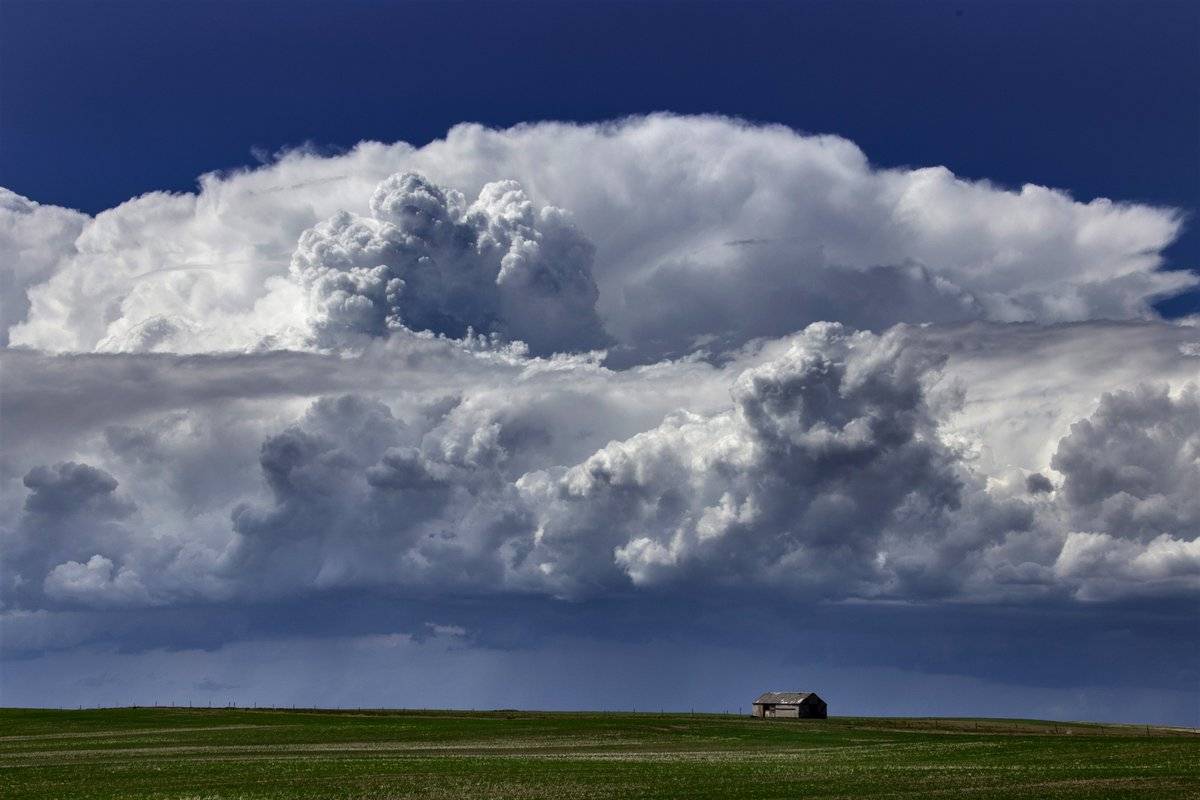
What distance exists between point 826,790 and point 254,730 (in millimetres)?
108498

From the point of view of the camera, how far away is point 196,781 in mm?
81875

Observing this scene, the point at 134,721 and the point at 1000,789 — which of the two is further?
the point at 134,721

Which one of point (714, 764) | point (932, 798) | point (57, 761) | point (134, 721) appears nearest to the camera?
point (932, 798)

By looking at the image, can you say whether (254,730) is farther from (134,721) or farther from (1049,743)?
(1049,743)

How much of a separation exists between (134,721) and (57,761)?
9168cm

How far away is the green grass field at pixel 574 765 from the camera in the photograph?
72.2 metres

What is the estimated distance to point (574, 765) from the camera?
9531cm

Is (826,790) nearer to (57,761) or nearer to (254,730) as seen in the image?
(57,761)

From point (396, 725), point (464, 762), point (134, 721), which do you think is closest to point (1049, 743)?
point (464, 762)

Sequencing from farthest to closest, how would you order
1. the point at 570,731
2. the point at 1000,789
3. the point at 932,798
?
the point at 570,731, the point at 1000,789, the point at 932,798

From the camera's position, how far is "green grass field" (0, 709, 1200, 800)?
72.2m

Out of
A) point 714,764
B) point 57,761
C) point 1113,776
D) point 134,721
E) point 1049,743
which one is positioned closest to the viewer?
point 1113,776

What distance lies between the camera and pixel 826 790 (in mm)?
71188

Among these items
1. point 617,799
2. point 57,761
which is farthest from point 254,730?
point 617,799
